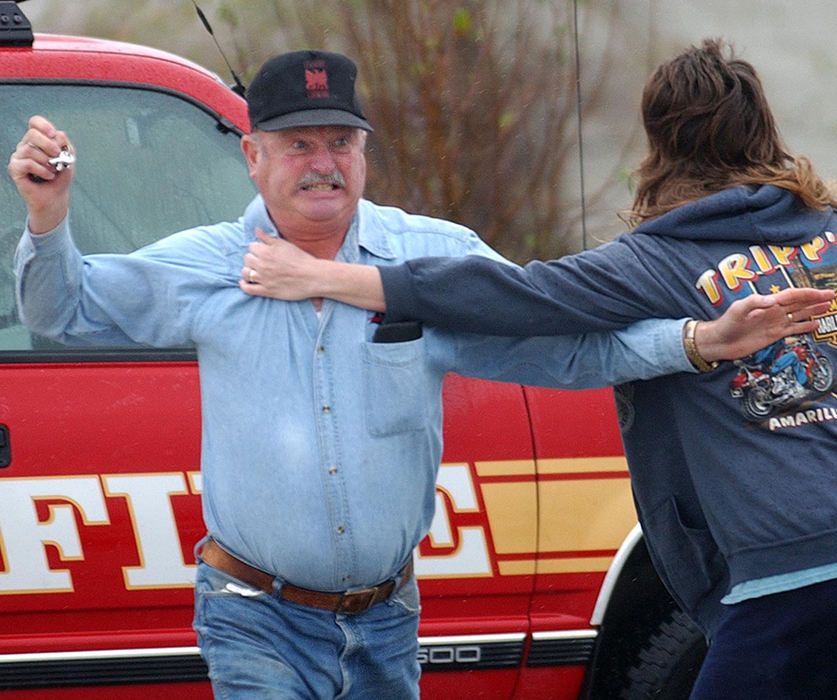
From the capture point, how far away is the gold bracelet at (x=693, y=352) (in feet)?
8.66

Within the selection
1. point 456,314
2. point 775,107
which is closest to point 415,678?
point 456,314

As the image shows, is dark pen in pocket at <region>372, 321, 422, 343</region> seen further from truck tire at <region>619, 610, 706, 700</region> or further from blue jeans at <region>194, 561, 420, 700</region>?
truck tire at <region>619, 610, 706, 700</region>

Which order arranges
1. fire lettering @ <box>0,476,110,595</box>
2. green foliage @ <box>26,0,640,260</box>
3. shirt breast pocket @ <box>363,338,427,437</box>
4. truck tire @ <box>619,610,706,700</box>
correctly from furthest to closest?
1. green foliage @ <box>26,0,640,260</box>
2. truck tire @ <box>619,610,706,700</box>
3. fire lettering @ <box>0,476,110,595</box>
4. shirt breast pocket @ <box>363,338,427,437</box>

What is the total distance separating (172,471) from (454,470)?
0.68 m

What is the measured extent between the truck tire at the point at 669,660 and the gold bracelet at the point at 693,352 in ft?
4.07

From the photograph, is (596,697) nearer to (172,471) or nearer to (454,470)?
(454,470)

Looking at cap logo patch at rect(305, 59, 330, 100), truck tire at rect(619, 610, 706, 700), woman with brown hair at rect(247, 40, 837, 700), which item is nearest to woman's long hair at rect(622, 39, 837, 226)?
woman with brown hair at rect(247, 40, 837, 700)

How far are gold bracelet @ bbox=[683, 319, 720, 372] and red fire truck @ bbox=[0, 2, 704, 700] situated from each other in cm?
93

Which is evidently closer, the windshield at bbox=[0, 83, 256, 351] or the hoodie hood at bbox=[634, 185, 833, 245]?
the hoodie hood at bbox=[634, 185, 833, 245]

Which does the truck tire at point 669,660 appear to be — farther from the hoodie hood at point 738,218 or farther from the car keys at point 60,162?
the car keys at point 60,162

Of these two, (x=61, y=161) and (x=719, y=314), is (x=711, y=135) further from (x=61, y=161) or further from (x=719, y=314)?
(x=61, y=161)

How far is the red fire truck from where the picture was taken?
3391mm

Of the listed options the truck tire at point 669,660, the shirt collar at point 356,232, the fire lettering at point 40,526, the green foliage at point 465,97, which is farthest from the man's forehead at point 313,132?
the green foliage at point 465,97

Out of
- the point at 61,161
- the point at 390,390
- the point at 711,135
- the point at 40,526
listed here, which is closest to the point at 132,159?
the point at 40,526
